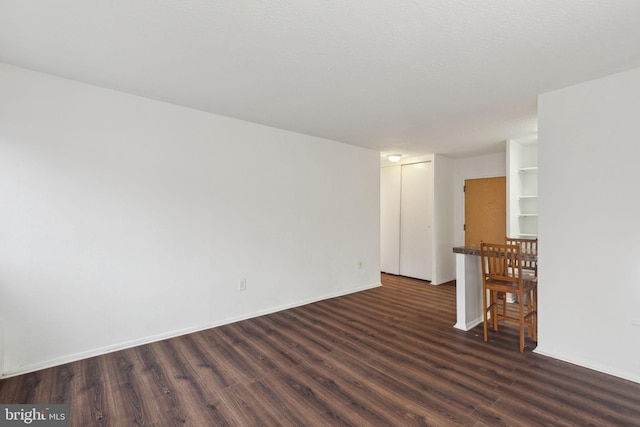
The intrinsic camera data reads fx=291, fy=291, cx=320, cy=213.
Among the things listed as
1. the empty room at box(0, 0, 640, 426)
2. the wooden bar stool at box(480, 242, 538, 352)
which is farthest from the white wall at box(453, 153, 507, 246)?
the wooden bar stool at box(480, 242, 538, 352)

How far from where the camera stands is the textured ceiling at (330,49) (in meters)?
1.61

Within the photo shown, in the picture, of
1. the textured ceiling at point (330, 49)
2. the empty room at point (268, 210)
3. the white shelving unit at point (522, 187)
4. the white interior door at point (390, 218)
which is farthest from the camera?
the white interior door at point (390, 218)

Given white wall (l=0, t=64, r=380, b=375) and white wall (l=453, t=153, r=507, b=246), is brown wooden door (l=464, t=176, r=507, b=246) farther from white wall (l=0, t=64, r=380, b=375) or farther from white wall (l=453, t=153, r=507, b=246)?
white wall (l=0, t=64, r=380, b=375)

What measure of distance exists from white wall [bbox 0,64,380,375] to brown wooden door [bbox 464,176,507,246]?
3.15 meters

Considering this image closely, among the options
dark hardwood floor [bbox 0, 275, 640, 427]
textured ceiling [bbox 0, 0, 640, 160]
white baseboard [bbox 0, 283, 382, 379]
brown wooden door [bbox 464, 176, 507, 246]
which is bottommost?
dark hardwood floor [bbox 0, 275, 640, 427]

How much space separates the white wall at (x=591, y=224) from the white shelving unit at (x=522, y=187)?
168cm

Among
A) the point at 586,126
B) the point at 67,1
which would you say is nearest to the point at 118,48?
the point at 67,1

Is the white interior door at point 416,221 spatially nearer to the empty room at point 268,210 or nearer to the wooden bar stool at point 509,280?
the empty room at point 268,210

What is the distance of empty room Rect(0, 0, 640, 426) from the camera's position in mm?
1818

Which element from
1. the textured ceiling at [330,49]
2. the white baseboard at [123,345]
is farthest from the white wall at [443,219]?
the white baseboard at [123,345]

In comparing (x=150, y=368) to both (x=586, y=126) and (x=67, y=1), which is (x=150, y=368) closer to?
(x=67, y=1)

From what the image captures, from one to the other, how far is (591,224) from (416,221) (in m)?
3.31

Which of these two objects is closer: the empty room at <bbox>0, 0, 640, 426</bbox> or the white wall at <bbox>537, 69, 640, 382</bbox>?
the empty room at <bbox>0, 0, 640, 426</bbox>

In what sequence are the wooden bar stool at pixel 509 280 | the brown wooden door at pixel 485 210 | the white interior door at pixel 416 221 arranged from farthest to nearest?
the white interior door at pixel 416 221
the brown wooden door at pixel 485 210
the wooden bar stool at pixel 509 280
